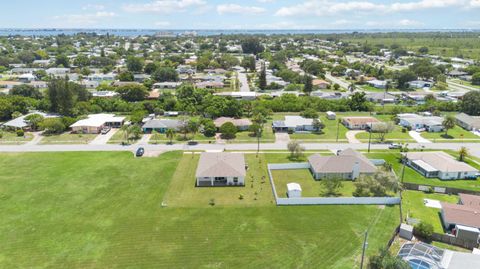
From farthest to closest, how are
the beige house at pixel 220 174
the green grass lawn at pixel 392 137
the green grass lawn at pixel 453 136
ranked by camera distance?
1. the green grass lawn at pixel 453 136
2. the green grass lawn at pixel 392 137
3. the beige house at pixel 220 174

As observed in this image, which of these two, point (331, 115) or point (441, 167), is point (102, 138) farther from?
point (441, 167)

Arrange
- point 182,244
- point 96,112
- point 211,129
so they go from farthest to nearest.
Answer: point 96,112 < point 211,129 < point 182,244

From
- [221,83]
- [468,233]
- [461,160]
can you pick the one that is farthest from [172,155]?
[221,83]

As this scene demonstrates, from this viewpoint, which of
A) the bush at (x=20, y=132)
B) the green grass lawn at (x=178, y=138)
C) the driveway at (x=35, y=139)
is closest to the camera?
the driveway at (x=35, y=139)

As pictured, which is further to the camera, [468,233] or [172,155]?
[172,155]

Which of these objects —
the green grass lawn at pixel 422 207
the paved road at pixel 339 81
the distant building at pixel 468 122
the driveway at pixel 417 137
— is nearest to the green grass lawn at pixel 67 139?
the green grass lawn at pixel 422 207

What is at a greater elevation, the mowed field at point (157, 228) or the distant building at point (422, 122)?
the distant building at point (422, 122)

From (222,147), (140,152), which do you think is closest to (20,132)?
(140,152)

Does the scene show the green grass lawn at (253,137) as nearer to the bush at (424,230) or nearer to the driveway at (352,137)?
the driveway at (352,137)

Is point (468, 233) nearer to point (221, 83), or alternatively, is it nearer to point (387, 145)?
point (387, 145)
